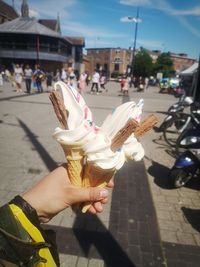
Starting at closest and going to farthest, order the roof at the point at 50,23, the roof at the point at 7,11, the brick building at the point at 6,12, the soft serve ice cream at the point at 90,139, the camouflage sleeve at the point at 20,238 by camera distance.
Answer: the camouflage sleeve at the point at 20,238, the soft serve ice cream at the point at 90,139, the brick building at the point at 6,12, the roof at the point at 7,11, the roof at the point at 50,23

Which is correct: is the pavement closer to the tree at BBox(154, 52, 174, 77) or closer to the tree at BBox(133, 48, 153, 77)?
the tree at BBox(133, 48, 153, 77)

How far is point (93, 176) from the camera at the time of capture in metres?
1.70

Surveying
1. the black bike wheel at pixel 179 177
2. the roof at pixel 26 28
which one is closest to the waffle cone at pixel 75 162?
the black bike wheel at pixel 179 177

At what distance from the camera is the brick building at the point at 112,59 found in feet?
301

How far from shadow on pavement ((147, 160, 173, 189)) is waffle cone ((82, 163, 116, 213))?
10.4 ft

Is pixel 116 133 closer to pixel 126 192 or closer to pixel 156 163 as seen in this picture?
pixel 126 192

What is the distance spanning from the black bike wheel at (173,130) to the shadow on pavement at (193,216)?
10.7 feet

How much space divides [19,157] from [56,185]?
435 centimetres

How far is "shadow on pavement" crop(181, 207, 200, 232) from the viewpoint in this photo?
3.56 meters

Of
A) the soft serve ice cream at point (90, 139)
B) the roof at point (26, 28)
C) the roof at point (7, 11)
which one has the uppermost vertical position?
the roof at point (7, 11)

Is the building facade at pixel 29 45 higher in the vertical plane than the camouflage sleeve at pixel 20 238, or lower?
higher

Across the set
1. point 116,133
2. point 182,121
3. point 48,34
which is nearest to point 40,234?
point 116,133

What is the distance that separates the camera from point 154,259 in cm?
288

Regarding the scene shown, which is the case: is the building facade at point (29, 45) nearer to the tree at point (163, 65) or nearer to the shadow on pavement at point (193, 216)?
the tree at point (163, 65)
